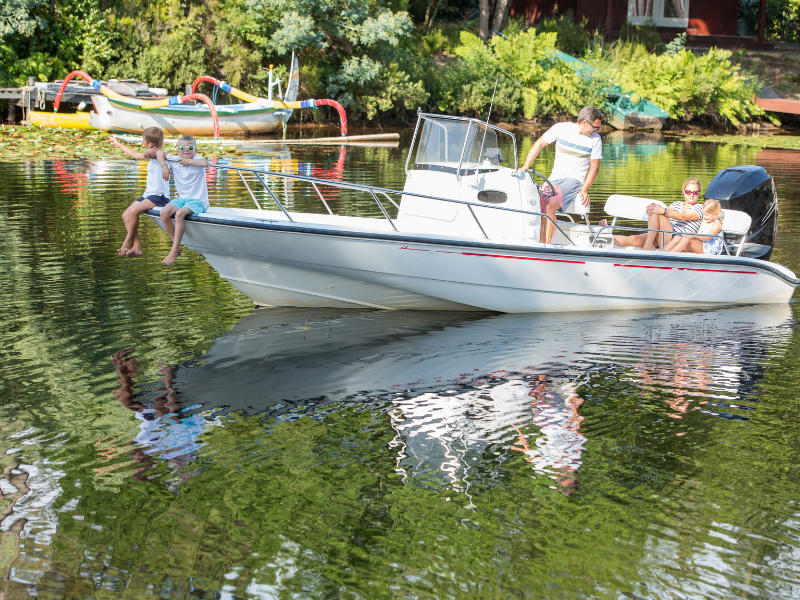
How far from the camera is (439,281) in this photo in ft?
29.4

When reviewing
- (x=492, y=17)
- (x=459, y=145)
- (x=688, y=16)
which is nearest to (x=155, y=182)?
(x=459, y=145)

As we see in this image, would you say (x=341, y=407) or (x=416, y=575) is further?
(x=341, y=407)

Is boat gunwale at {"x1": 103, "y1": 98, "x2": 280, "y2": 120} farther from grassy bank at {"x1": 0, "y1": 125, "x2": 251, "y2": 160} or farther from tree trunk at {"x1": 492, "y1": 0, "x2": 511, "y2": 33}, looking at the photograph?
tree trunk at {"x1": 492, "y1": 0, "x2": 511, "y2": 33}

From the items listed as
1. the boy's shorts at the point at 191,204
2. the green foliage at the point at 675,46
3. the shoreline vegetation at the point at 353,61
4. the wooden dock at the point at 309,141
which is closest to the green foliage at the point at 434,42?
the shoreline vegetation at the point at 353,61

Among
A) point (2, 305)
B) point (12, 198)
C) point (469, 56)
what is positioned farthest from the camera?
point (469, 56)

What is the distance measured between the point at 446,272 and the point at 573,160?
1.85 metres

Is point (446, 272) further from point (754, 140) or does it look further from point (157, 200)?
point (754, 140)

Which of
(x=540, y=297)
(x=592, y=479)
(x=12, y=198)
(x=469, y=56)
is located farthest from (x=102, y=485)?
(x=469, y=56)

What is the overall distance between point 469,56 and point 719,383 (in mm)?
26722

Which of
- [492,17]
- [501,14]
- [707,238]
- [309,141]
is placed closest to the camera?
[707,238]

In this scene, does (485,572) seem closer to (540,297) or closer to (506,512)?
(506,512)

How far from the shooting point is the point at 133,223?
8.35m

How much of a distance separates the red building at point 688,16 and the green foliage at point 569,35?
2.31 meters

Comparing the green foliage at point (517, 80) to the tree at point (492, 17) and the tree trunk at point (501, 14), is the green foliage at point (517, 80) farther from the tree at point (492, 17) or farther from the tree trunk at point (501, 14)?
the tree trunk at point (501, 14)
